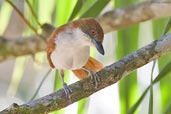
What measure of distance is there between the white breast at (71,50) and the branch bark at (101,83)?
4 centimetres

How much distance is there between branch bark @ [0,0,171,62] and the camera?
Answer: 0.60 meters

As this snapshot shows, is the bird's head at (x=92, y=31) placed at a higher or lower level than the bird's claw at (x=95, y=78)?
higher

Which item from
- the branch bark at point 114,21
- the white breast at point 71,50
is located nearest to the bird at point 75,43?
the white breast at point 71,50

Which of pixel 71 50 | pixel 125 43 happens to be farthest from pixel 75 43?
pixel 125 43

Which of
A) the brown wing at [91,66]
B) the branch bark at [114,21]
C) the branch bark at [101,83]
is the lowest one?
the branch bark at [101,83]

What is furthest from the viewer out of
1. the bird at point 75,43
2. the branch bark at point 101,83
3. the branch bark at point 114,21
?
the branch bark at point 114,21

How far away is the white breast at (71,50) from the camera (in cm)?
49

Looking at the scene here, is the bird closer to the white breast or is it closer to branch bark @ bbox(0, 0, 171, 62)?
the white breast

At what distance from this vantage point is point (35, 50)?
0.71 metres

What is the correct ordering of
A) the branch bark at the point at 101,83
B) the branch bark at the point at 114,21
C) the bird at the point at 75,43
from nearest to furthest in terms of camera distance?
the branch bark at the point at 101,83, the bird at the point at 75,43, the branch bark at the point at 114,21

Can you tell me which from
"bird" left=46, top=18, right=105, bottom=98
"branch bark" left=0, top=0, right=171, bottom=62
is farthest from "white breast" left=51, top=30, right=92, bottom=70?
"branch bark" left=0, top=0, right=171, bottom=62

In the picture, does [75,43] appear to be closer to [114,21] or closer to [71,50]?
[71,50]

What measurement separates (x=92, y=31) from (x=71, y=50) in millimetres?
33

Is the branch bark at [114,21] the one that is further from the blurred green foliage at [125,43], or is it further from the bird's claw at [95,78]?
the bird's claw at [95,78]
